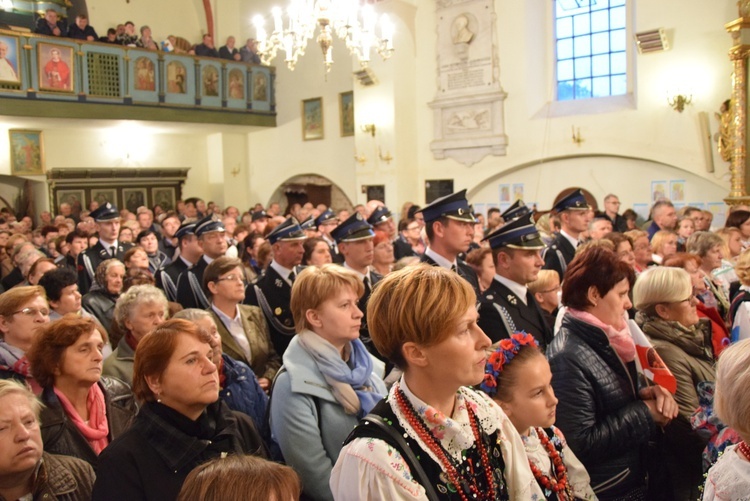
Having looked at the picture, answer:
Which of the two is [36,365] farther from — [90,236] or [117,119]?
[117,119]

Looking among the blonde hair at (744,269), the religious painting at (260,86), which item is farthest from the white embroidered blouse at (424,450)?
the religious painting at (260,86)

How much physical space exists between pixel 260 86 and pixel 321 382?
16.3m

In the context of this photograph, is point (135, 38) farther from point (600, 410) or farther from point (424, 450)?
point (424, 450)

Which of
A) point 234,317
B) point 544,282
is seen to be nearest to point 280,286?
point 234,317

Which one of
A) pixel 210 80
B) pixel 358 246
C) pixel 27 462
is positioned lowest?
pixel 27 462

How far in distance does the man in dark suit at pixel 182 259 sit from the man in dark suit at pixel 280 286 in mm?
1276

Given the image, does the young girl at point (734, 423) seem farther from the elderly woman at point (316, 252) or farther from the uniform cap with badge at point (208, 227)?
the uniform cap with badge at point (208, 227)

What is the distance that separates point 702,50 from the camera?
433 inches

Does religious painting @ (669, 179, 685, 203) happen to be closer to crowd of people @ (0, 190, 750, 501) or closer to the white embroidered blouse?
crowd of people @ (0, 190, 750, 501)

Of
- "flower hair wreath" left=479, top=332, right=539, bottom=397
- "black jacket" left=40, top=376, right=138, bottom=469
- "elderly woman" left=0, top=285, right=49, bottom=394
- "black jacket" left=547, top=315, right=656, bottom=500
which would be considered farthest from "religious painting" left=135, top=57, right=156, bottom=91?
"flower hair wreath" left=479, top=332, right=539, bottom=397

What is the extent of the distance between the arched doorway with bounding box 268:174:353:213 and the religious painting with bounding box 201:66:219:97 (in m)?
3.20

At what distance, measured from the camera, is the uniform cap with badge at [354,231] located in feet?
17.3

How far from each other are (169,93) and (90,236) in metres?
7.84

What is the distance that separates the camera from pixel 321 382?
8.88 feet
